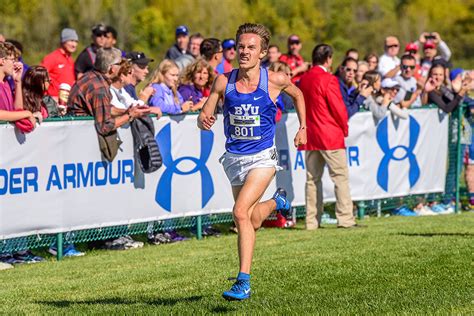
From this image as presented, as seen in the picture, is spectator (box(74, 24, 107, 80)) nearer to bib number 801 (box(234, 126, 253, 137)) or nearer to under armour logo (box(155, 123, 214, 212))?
under armour logo (box(155, 123, 214, 212))

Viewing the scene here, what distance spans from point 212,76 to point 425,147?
447cm

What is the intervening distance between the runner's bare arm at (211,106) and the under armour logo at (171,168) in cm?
496

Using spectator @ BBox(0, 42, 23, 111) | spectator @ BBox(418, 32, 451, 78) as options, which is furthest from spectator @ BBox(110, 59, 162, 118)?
spectator @ BBox(418, 32, 451, 78)

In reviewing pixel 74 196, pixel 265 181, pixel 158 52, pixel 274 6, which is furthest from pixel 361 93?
pixel 274 6

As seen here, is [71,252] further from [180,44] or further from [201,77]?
[180,44]

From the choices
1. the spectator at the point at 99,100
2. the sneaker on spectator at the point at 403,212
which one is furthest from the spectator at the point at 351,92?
the spectator at the point at 99,100

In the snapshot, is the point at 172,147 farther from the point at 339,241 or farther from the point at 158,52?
the point at 158,52

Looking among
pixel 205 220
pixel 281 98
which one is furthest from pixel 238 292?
pixel 281 98

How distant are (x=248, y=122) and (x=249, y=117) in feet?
0.14

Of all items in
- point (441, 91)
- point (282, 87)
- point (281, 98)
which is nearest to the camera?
point (282, 87)

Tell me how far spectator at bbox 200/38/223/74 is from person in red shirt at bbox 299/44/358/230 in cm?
155

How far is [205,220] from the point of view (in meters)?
15.1

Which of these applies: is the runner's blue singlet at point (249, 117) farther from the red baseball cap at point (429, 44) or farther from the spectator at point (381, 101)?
the red baseball cap at point (429, 44)

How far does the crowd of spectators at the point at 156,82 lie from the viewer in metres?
13.0
